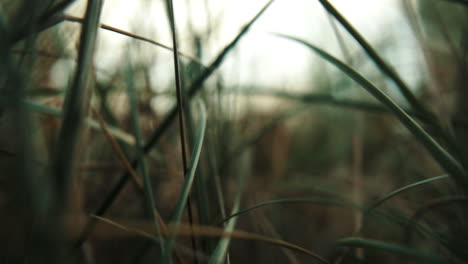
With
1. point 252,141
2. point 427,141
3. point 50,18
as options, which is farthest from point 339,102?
point 50,18

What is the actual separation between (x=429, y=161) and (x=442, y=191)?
177 mm

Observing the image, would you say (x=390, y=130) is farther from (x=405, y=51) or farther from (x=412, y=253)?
(x=412, y=253)

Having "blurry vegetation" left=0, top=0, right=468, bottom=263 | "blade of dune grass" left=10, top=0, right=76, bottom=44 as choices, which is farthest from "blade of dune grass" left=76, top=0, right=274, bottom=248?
"blade of dune grass" left=10, top=0, right=76, bottom=44

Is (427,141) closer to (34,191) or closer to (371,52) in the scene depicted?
(371,52)

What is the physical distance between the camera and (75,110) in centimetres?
15

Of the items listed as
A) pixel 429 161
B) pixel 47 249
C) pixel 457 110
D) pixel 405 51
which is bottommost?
pixel 47 249

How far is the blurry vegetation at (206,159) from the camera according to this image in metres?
0.16

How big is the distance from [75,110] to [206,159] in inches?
17.4

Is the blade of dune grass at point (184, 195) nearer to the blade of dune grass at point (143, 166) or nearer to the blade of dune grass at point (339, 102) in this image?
the blade of dune grass at point (143, 166)

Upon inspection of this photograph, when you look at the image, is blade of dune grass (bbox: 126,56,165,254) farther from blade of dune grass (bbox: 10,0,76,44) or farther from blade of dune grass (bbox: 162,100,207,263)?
blade of dune grass (bbox: 10,0,76,44)

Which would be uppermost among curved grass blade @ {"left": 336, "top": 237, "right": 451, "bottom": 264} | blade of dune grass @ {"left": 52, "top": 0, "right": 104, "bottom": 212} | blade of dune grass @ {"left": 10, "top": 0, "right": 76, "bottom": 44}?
blade of dune grass @ {"left": 10, "top": 0, "right": 76, "bottom": 44}

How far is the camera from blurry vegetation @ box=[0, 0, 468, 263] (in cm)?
16

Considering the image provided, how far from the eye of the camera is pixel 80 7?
0.57m

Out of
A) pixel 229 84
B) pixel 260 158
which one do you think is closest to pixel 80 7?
pixel 229 84
